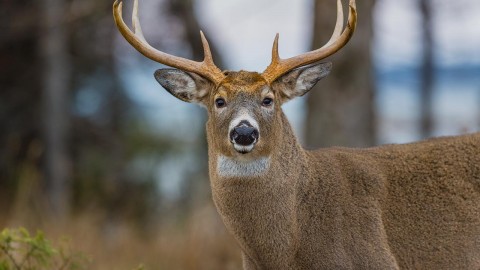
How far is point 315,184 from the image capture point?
803 cm

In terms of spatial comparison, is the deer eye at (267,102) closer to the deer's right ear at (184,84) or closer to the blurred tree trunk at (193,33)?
the deer's right ear at (184,84)

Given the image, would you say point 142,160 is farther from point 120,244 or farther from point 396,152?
point 396,152

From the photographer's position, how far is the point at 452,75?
2802 cm

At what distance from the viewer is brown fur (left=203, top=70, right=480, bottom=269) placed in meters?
7.72

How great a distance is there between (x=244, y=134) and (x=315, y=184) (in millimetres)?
909

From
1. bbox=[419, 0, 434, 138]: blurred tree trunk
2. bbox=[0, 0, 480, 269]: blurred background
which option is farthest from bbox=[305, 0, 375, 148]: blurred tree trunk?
bbox=[419, 0, 434, 138]: blurred tree trunk

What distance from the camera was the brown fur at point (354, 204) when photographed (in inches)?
304

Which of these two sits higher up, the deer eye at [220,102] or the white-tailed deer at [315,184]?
the deer eye at [220,102]

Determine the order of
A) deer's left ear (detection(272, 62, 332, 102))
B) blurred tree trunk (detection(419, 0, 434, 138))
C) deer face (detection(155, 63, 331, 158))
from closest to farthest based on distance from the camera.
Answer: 1. deer face (detection(155, 63, 331, 158))
2. deer's left ear (detection(272, 62, 332, 102))
3. blurred tree trunk (detection(419, 0, 434, 138))

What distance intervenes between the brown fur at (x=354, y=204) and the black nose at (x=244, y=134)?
0.86 ft

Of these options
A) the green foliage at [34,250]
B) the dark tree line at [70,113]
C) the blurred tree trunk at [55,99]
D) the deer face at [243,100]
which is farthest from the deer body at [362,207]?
the blurred tree trunk at [55,99]

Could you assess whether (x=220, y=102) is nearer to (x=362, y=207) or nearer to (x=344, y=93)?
(x=362, y=207)

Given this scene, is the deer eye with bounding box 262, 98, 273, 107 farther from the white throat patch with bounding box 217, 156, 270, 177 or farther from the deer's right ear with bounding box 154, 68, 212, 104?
the deer's right ear with bounding box 154, 68, 212, 104

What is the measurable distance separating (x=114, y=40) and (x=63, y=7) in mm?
3209
